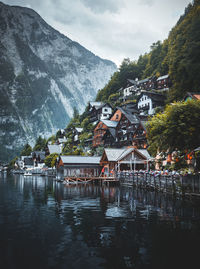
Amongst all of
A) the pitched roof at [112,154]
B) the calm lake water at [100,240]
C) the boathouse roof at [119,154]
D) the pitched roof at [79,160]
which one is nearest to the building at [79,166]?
the pitched roof at [79,160]

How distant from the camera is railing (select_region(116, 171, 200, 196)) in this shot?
2416 cm

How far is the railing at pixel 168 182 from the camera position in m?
24.2

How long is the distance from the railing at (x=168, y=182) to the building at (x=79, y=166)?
57.7 ft

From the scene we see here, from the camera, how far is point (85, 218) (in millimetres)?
17234

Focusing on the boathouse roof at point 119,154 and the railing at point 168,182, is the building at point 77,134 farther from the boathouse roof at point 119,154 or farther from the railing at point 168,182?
the railing at point 168,182

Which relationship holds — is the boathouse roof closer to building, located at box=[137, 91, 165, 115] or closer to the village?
the village

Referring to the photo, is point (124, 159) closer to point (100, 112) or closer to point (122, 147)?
point (122, 147)

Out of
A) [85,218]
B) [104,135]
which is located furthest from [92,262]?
[104,135]

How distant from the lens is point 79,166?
2403 inches

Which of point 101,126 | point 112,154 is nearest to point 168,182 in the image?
point 112,154

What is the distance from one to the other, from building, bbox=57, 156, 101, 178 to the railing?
1759 centimetres

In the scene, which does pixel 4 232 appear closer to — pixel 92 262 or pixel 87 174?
pixel 92 262

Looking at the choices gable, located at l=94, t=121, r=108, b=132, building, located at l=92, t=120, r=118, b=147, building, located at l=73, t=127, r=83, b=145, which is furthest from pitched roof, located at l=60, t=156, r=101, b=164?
building, located at l=73, t=127, r=83, b=145

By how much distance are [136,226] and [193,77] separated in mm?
57869
